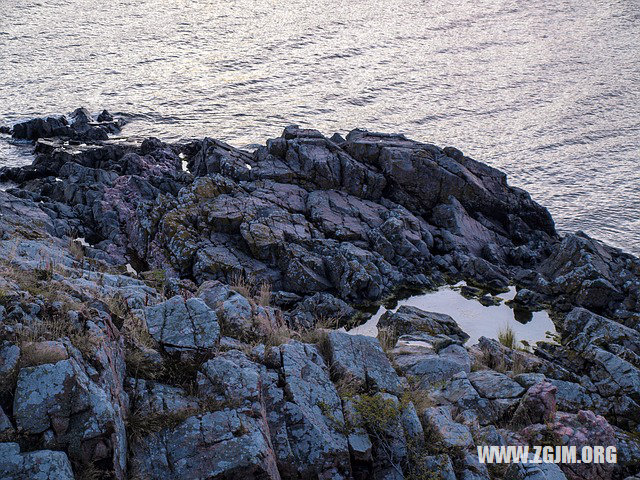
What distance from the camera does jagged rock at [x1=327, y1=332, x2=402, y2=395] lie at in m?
12.4

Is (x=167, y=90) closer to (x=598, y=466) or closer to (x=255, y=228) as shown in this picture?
(x=255, y=228)

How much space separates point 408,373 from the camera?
15.8m

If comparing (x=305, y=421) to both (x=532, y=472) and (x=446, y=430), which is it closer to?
(x=446, y=430)

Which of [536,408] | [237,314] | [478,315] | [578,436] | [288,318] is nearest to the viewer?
[237,314]

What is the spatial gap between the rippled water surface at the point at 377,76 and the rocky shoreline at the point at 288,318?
30.2 ft

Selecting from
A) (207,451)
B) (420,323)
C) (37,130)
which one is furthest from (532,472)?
(37,130)

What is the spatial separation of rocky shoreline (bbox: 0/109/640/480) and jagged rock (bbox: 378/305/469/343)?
97 millimetres

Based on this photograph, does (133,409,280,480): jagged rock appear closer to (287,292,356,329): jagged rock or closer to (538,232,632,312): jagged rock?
(287,292,356,329): jagged rock

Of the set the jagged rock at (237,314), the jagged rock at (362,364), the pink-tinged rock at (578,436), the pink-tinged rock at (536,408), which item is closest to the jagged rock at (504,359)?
the pink-tinged rock at (536,408)

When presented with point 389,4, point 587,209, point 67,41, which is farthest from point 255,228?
point 389,4

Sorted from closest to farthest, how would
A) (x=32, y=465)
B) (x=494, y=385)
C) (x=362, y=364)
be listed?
(x=32, y=465), (x=362, y=364), (x=494, y=385)

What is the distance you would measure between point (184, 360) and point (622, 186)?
41.7 metres

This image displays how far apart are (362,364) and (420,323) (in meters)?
9.71

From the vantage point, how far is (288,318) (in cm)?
2214
